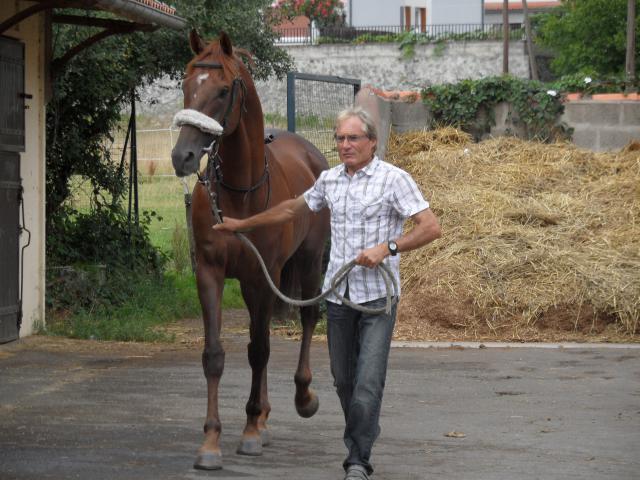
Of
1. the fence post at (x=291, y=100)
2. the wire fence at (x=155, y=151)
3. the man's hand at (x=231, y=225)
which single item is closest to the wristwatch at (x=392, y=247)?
the man's hand at (x=231, y=225)

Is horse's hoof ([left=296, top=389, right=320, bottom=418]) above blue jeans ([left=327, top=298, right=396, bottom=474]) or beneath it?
beneath

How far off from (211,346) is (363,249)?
1255mm

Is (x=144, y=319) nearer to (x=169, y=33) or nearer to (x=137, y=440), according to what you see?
(x=169, y=33)

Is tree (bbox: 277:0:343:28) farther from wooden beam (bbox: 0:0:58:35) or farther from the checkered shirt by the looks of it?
the checkered shirt

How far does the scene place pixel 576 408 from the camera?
26.4 ft

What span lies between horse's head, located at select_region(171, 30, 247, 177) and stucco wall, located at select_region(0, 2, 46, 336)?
185 inches

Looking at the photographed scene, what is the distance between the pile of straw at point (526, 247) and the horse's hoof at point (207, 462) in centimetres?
527

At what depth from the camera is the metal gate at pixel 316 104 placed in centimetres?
1205

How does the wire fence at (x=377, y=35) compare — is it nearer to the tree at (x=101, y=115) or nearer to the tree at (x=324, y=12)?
the tree at (x=324, y=12)

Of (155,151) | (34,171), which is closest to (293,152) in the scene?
(34,171)

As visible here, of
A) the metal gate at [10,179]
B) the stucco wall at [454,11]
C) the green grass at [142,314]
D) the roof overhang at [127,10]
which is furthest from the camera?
the stucco wall at [454,11]

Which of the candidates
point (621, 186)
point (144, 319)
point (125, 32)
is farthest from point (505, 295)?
point (125, 32)

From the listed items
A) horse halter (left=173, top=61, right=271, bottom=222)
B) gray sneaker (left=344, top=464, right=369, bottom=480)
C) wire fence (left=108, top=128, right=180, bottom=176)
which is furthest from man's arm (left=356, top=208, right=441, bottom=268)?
wire fence (left=108, top=128, right=180, bottom=176)

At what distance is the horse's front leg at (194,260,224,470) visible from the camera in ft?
20.8
